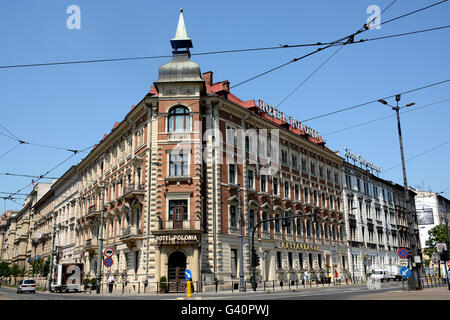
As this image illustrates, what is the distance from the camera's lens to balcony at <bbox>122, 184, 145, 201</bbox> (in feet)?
115

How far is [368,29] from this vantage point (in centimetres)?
1432

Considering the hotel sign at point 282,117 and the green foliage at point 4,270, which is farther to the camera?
the green foliage at point 4,270

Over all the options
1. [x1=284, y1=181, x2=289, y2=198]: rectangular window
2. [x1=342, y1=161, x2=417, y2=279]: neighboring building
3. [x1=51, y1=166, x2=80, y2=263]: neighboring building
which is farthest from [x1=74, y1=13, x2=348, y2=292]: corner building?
[x1=51, y1=166, x2=80, y2=263]: neighboring building

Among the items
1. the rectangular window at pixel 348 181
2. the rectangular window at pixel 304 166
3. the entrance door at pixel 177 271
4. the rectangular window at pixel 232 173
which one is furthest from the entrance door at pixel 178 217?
the rectangular window at pixel 348 181

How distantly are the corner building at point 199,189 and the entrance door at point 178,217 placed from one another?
0.26 feet

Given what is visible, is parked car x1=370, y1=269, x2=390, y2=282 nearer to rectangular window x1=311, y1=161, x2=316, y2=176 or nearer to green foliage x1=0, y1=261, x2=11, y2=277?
rectangular window x1=311, y1=161, x2=316, y2=176

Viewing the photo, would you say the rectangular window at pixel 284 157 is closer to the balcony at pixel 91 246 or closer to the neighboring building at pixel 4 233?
the balcony at pixel 91 246

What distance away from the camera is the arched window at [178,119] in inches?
1367

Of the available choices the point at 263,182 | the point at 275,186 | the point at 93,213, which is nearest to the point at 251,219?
the point at 263,182

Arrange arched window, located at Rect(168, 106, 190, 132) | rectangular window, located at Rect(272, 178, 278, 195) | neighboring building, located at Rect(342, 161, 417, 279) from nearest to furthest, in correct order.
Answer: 1. arched window, located at Rect(168, 106, 190, 132)
2. rectangular window, located at Rect(272, 178, 278, 195)
3. neighboring building, located at Rect(342, 161, 417, 279)

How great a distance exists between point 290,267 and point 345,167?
20.5 m

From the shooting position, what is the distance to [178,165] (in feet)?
112

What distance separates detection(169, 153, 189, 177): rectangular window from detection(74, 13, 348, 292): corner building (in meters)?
0.08

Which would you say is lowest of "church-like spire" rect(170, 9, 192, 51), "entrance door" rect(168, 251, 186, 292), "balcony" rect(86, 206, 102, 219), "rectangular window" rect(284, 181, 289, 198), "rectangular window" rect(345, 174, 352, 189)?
"entrance door" rect(168, 251, 186, 292)
